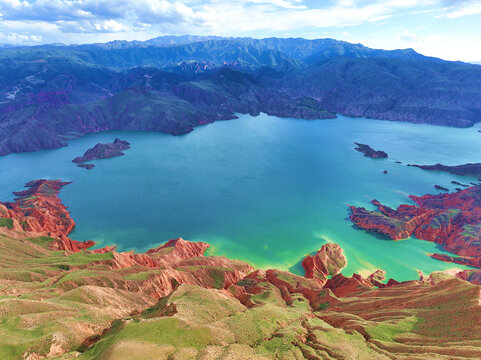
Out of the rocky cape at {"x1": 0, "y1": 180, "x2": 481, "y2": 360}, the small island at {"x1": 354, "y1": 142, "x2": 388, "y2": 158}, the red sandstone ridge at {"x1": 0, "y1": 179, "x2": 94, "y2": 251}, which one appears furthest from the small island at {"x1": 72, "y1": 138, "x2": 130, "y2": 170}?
the small island at {"x1": 354, "y1": 142, "x2": 388, "y2": 158}

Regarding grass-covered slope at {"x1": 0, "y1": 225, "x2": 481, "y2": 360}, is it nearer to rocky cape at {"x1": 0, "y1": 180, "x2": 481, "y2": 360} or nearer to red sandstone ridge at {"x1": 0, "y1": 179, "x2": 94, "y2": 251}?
rocky cape at {"x1": 0, "y1": 180, "x2": 481, "y2": 360}

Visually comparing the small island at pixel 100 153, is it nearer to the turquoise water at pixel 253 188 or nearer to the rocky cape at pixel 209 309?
the turquoise water at pixel 253 188

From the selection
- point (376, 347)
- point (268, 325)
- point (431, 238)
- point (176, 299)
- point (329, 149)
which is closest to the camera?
point (376, 347)

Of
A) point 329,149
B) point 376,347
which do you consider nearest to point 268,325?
point 376,347

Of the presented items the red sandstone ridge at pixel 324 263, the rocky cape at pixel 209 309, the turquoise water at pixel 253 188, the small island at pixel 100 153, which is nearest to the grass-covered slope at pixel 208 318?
the rocky cape at pixel 209 309

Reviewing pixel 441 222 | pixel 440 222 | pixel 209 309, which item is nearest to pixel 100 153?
pixel 209 309

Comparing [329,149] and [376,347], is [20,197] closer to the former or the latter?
[376,347]

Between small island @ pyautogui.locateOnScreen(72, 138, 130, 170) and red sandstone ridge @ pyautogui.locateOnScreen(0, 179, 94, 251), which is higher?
small island @ pyautogui.locateOnScreen(72, 138, 130, 170)
